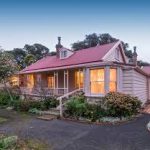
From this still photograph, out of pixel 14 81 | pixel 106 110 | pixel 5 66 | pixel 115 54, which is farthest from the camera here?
pixel 14 81

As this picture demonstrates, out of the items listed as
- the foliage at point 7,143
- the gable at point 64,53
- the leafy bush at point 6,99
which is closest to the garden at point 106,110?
the foliage at point 7,143

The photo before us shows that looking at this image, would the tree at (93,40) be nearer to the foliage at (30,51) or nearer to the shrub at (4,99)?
the foliage at (30,51)

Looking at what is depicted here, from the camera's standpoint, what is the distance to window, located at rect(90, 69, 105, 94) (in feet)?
59.9

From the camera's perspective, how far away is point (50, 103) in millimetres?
18672

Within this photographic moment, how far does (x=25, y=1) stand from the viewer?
14.8 metres

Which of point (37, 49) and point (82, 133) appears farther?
point (37, 49)

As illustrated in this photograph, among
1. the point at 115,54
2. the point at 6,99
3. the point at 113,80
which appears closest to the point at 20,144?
the point at 113,80

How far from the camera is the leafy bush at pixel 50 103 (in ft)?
61.0

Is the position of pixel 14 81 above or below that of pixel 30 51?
below

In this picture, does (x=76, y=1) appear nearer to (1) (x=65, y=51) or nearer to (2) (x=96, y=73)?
(2) (x=96, y=73)

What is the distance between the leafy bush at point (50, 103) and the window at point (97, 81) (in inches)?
127

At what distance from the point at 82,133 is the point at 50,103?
7.71 metres

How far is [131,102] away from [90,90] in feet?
13.8

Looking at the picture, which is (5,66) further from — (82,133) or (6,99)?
(82,133)
